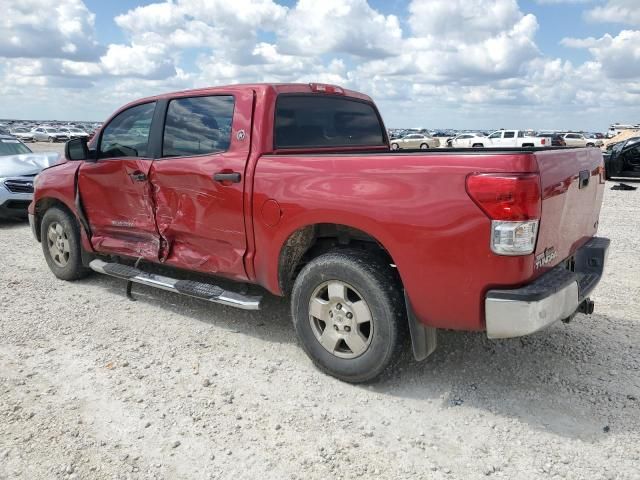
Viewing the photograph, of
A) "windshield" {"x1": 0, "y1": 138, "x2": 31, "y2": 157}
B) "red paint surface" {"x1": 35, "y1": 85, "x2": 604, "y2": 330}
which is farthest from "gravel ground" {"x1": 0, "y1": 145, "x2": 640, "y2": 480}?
"windshield" {"x1": 0, "y1": 138, "x2": 31, "y2": 157}

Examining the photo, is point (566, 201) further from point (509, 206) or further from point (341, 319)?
point (341, 319)

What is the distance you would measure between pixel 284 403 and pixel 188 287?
1503mm

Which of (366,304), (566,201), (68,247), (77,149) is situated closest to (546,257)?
(566,201)

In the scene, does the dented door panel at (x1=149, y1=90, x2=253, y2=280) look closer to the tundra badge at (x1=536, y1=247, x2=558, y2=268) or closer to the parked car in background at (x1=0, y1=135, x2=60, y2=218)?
the tundra badge at (x1=536, y1=247, x2=558, y2=268)

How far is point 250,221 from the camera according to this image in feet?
12.4

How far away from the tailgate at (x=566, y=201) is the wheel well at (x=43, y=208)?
4.68 metres

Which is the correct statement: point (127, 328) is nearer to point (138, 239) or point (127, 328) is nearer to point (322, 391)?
point (138, 239)

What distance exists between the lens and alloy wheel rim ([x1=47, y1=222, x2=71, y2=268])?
5703 mm

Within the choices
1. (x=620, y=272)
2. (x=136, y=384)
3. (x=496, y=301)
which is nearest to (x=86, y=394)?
(x=136, y=384)

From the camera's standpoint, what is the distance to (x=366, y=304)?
3.26 meters

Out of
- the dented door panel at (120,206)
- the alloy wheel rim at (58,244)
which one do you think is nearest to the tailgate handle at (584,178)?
the dented door panel at (120,206)

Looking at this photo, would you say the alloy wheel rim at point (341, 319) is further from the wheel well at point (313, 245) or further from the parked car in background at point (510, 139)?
the parked car in background at point (510, 139)

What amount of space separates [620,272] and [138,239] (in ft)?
16.8

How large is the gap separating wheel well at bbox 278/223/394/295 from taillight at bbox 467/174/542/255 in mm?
861
